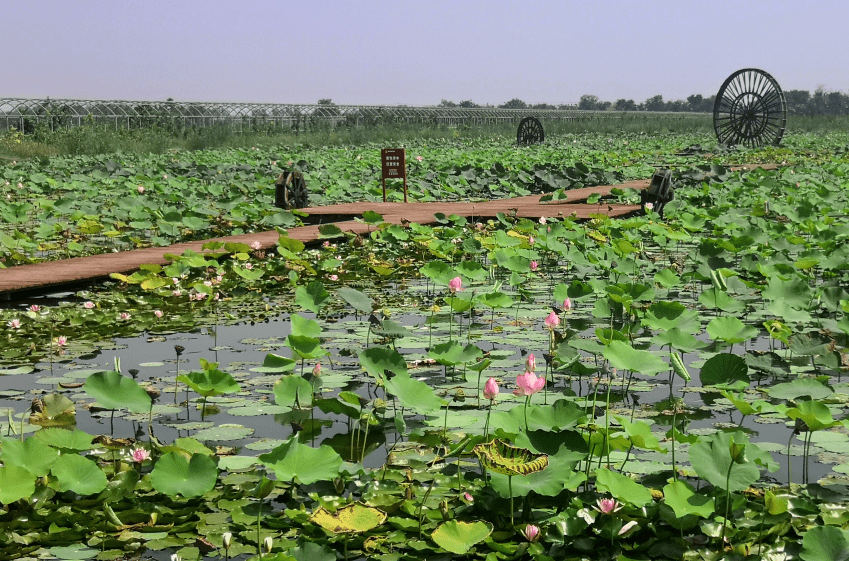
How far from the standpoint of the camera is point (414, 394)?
85.7 inches

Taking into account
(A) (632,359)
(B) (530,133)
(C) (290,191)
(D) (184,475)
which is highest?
(A) (632,359)

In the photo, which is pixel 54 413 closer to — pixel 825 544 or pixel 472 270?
pixel 825 544

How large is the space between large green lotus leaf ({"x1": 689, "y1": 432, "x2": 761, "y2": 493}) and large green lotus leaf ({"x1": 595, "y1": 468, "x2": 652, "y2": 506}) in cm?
11

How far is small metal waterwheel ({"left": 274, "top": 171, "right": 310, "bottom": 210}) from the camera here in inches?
306

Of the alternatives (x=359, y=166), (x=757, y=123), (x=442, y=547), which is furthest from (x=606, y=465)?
(x=757, y=123)

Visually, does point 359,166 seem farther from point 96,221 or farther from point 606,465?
point 606,465

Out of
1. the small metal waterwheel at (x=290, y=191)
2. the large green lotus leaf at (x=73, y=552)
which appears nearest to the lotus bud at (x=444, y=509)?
the large green lotus leaf at (x=73, y=552)

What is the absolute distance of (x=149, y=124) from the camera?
830 inches

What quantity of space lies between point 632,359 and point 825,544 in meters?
0.87

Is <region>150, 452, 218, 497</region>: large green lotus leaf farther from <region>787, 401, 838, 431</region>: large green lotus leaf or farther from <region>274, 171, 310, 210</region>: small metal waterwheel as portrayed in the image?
<region>274, 171, 310, 210</region>: small metal waterwheel

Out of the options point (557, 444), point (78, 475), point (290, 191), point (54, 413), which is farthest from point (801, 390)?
point (290, 191)

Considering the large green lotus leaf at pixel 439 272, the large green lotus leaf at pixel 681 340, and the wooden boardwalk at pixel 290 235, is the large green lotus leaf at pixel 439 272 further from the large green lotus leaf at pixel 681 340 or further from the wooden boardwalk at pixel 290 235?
the wooden boardwalk at pixel 290 235

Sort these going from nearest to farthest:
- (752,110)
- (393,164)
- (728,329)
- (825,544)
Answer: (825,544) < (728,329) < (393,164) < (752,110)

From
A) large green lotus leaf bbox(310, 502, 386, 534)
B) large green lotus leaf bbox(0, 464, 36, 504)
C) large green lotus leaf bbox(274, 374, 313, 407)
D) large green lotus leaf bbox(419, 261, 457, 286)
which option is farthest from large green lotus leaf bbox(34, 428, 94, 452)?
large green lotus leaf bbox(419, 261, 457, 286)
